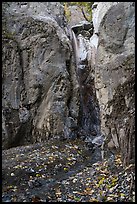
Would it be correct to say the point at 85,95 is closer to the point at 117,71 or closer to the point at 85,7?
the point at 117,71

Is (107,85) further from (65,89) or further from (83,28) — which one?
(83,28)

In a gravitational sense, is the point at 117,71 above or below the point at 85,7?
below

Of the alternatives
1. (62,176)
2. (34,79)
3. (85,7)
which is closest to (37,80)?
(34,79)

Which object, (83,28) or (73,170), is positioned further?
(83,28)

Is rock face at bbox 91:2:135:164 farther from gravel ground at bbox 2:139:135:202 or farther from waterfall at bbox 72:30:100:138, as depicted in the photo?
waterfall at bbox 72:30:100:138

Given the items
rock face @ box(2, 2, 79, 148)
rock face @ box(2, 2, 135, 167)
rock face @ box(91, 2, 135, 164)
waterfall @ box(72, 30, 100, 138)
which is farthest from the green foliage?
rock face @ box(91, 2, 135, 164)

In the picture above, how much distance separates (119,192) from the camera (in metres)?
8.10

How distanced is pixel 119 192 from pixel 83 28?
19573mm

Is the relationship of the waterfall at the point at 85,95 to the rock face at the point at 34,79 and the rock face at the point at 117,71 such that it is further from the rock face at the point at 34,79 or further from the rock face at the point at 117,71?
the rock face at the point at 117,71

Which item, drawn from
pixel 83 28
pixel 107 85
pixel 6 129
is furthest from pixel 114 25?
pixel 83 28

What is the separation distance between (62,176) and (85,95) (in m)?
10.2

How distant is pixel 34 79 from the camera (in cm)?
1664

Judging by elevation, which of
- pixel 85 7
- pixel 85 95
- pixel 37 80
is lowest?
pixel 85 95

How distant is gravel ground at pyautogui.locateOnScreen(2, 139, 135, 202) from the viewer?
8430 mm
